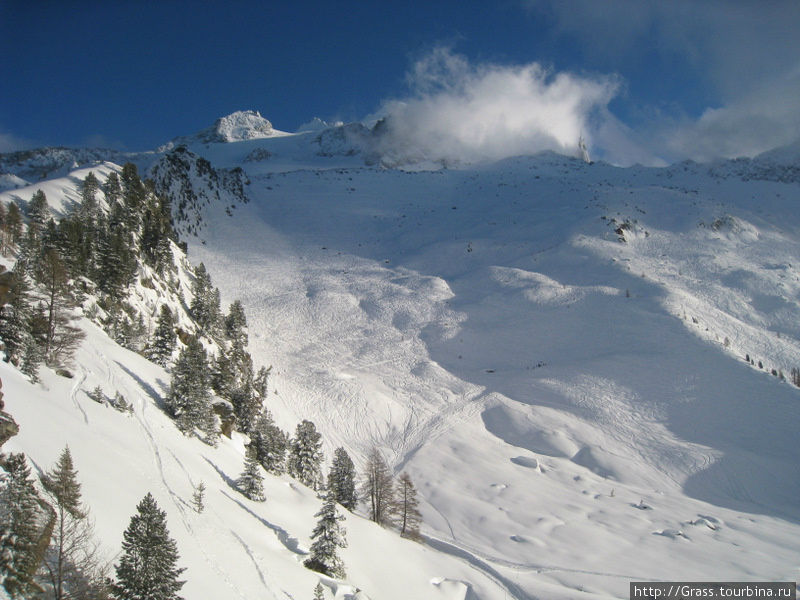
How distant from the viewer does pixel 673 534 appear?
98.0 ft

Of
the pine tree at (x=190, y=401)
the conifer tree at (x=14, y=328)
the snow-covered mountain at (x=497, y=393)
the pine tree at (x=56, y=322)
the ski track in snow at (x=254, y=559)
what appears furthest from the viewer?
the pine tree at (x=190, y=401)

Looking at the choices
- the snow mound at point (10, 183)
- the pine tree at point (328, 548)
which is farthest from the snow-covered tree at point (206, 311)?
the snow mound at point (10, 183)

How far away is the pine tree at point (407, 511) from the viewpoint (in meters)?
31.0

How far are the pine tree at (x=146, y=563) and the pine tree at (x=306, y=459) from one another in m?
23.8

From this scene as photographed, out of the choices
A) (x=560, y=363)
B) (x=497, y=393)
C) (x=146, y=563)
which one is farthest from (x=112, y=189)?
(x=560, y=363)

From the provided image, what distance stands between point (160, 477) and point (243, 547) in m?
4.66

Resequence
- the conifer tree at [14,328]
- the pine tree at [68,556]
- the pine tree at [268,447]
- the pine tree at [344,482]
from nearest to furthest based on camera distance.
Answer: the pine tree at [68,556]
the conifer tree at [14,328]
the pine tree at [268,447]
the pine tree at [344,482]

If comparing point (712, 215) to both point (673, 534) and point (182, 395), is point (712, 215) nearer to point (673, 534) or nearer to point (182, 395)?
point (673, 534)

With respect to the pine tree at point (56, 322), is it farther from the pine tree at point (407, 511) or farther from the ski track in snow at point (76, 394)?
the pine tree at point (407, 511)

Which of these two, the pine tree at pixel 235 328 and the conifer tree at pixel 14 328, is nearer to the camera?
the conifer tree at pixel 14 328

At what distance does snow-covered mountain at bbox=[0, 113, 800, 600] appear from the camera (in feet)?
68.5

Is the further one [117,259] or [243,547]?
[117,259]

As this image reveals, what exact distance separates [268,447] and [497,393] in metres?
26.8

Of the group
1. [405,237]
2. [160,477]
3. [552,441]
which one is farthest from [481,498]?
[405,237]
